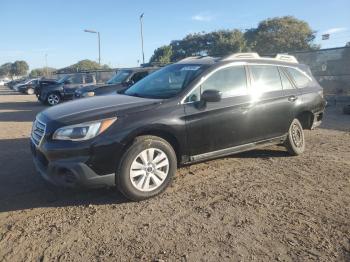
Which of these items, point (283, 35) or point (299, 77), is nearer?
point (299, 77)

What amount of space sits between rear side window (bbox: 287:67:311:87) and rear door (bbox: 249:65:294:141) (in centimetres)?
42

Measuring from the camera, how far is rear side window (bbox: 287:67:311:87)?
6488mm

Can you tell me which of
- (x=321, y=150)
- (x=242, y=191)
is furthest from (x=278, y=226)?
(x=321, y=150)

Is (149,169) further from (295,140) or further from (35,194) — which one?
(295,140)

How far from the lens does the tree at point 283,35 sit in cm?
6006

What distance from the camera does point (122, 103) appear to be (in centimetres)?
482

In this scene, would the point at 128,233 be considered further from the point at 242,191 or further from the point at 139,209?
the point at 242,191

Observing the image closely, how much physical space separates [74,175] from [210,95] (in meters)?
2.01

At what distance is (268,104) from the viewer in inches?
228

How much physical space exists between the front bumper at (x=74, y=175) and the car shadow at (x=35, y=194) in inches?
15.3

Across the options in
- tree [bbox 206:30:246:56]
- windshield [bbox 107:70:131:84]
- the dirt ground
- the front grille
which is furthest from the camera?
tree [bbox 206:30:246:56]

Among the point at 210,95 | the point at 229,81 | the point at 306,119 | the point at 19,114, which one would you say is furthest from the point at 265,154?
the point at 19,114

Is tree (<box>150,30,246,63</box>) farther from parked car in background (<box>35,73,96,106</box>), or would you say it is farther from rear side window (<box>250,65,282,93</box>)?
rear side window (<box>250,65,282,93</box>)

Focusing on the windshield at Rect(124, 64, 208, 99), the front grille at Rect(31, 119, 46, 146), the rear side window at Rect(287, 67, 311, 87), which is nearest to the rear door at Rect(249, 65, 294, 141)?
the rear side window at Rect(287, 67, 311, 87)
